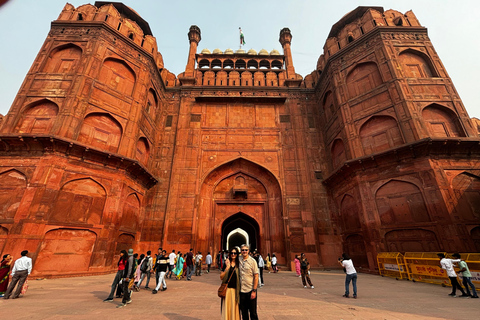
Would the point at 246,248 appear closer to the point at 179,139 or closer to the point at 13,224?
the point at 13,224

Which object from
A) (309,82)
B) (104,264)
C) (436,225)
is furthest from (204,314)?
(309,82)

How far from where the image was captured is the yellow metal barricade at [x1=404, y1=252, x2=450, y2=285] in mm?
8375

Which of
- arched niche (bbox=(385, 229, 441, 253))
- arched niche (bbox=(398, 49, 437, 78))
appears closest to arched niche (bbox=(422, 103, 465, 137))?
arched niche (bbox=(398, 49, 437, 78))

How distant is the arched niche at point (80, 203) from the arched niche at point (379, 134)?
16.2m

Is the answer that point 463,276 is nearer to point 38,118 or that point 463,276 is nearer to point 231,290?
point 231,290

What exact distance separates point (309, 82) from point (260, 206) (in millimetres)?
12656

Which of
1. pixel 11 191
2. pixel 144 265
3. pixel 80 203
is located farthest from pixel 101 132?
pixel 144 265

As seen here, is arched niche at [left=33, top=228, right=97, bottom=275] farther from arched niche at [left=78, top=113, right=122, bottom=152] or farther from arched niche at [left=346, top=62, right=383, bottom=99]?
arched niche at [left=346, top=62, right=383, bottom=99]

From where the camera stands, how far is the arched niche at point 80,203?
10.7 meters

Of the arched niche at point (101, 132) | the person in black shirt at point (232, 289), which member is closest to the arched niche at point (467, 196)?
the person in black shirt at point (232, 289)

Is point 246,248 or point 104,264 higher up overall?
point 246,248

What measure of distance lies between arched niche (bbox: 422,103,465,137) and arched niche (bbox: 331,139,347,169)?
15.5 ft

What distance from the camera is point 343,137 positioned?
14.8m

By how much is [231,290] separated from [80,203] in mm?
11403
